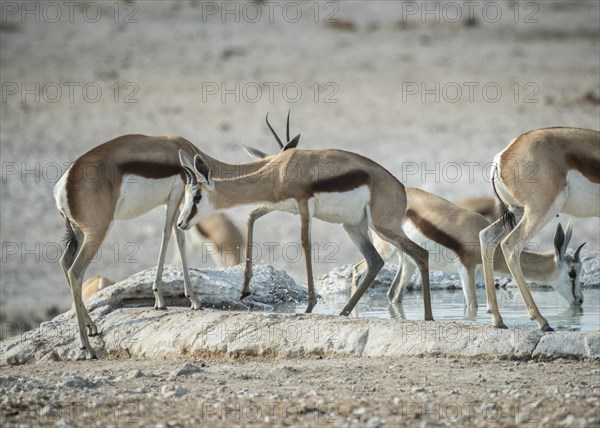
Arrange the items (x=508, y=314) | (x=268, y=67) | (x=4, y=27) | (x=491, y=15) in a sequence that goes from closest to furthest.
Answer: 1. (x=508, y=314)
2. (x=268, y=67)
3. (x=4, y=27)
4. (x=491, y=15)

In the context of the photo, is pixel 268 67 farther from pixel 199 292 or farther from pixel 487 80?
pixel 199 292

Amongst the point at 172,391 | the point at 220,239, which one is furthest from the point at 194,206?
the point at 220,239

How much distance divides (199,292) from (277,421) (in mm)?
4514

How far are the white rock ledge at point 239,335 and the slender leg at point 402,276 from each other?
4.92ft

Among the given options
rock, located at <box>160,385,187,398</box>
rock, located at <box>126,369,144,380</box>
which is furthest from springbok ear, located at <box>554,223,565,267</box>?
rock, located at <box>160,385,187,398</box>

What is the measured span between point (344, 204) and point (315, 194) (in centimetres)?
27

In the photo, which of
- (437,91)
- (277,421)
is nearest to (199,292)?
(277,421)

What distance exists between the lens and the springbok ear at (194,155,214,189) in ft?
31.3

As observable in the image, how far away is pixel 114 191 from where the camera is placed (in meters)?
9.56

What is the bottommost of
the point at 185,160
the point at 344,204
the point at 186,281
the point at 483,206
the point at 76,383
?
the point at 76,383

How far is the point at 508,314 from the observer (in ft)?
33.6

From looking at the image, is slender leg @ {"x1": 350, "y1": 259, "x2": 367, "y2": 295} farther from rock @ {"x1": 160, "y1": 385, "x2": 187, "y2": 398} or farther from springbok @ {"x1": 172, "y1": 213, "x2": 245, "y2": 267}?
rock @ {"x1": 160, "y1": 385, "x2": 187, "y2": 398}

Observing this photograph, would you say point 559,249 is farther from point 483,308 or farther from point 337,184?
point 337,184

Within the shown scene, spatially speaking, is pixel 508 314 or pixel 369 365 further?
pixel 508 314
